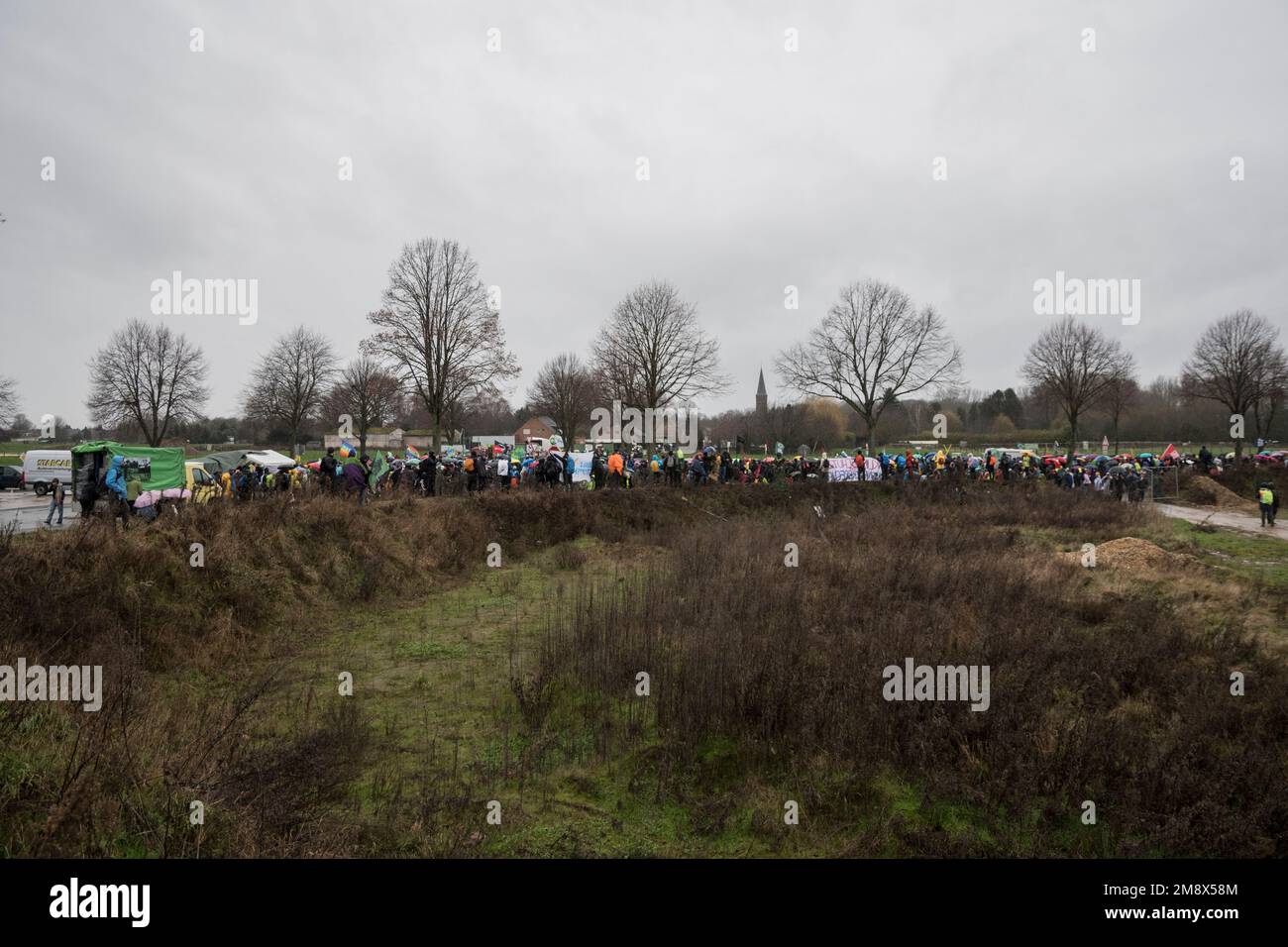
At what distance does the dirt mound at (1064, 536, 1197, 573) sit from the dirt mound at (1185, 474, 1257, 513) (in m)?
18.6

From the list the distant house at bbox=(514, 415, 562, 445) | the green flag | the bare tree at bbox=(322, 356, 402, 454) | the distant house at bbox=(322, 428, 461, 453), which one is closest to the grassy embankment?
the green flag

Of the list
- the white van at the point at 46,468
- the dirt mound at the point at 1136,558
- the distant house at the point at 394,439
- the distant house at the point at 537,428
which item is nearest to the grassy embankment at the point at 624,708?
the dirt mound at the point at 1136,558

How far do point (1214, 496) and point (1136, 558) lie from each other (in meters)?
22.3

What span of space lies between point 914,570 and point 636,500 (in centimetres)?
1125

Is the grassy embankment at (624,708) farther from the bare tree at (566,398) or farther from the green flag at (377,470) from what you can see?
the bare tree at (566,398)

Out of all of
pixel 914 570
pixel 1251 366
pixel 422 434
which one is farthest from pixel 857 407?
pixel 422 434

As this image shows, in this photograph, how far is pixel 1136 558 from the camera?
15.0 meters

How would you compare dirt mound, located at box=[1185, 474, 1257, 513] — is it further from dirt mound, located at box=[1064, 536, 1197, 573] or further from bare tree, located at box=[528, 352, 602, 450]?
bare tree, located at box=[528, 352, 602, 450]

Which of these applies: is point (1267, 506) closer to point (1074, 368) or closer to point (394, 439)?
point (1074, 368)

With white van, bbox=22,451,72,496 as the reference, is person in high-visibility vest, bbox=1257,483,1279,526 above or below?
below

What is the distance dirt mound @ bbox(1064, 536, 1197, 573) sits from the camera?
14.4 meters

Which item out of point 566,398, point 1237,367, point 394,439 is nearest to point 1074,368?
point 1237,367

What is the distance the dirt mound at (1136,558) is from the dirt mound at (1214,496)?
1865cm

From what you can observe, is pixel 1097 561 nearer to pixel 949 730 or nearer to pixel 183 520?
pixel 949 730
